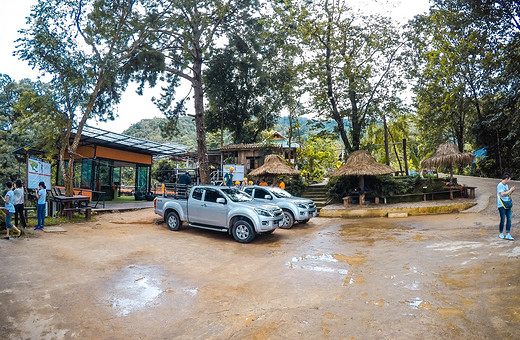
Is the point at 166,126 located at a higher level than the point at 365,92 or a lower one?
lower

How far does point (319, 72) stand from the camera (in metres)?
17.8

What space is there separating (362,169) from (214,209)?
9.79 m

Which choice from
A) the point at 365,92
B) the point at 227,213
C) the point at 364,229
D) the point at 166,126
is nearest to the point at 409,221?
the point at 364,229

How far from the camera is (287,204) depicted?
11.8 meters

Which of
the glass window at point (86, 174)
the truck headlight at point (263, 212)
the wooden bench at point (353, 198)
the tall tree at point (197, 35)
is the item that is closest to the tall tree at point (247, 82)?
the tall tree at point (197, 35)

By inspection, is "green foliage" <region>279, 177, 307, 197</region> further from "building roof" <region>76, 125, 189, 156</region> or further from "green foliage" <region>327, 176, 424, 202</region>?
"building roof" <region>76, 125, 189, 156</region>

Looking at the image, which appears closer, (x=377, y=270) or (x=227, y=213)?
(x=377, y=270)

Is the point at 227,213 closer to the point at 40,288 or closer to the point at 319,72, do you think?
the point at 40,288

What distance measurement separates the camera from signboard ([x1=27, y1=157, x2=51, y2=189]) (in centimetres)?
1139

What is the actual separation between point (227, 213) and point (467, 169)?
111 feet

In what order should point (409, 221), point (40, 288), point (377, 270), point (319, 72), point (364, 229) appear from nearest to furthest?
point (40, 288), point (377, 270), point (364, 229), point (409, 221), point (319, 72)

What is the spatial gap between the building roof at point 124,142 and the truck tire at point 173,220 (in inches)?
291

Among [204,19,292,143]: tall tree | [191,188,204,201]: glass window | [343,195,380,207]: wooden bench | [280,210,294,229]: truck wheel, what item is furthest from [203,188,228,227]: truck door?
[204,19,292,143]: tall tree

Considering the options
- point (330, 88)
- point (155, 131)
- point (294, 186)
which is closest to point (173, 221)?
point (294, 186)
